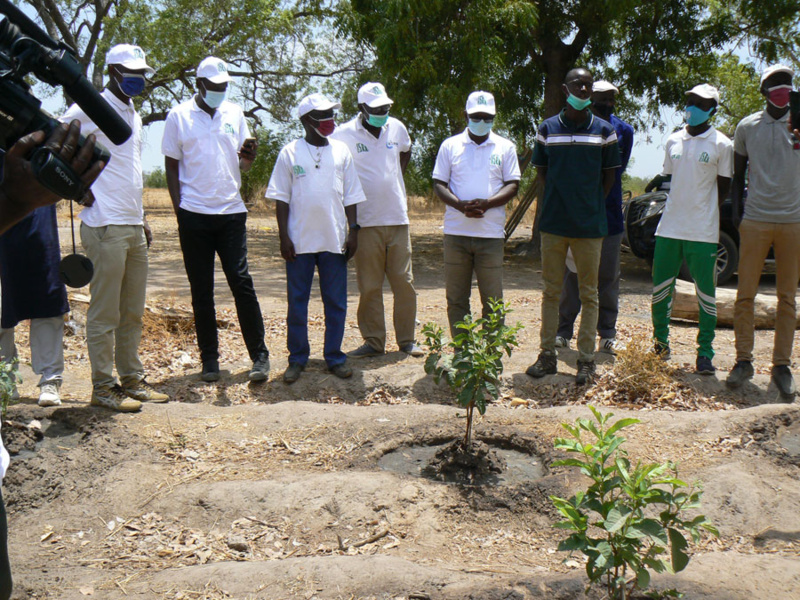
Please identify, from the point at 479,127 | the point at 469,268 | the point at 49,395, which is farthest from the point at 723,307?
the point at 49,395

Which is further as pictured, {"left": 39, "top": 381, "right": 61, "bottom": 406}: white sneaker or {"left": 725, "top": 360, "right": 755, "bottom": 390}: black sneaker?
{"left": 725, "top": 360, "right": 755, "bottom": 390}: black sneaker

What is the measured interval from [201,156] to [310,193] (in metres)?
0.81

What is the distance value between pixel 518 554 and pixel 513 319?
505 cm

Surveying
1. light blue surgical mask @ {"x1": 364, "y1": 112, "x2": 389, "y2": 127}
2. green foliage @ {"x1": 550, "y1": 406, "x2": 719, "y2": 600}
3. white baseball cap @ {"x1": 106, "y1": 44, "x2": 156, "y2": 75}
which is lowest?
green foliage @ {"x1": 550, "y1": 406, "x2": 719, "y2": 600}

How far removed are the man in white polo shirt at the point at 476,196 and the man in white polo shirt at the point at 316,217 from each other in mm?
739

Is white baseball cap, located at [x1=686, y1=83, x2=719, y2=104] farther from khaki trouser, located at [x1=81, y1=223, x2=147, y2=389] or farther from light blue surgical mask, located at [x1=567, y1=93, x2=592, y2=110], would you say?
khaki trouser, located at [x1=81, y1=223, x2=147, y2=389]

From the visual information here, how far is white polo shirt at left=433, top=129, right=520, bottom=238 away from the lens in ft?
20.4

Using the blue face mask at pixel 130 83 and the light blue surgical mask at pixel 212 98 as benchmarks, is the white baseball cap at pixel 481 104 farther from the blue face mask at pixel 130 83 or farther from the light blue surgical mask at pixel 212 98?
the blue face mask at pixel 130 83

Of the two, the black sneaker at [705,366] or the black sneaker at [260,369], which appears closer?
the black sneaker at [260,369]

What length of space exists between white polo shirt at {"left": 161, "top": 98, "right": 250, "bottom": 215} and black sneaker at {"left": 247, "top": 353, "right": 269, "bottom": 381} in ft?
3.71

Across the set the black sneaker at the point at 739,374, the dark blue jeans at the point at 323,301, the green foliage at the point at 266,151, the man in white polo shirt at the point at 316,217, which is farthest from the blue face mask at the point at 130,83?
the green foliage at the point at 266,151

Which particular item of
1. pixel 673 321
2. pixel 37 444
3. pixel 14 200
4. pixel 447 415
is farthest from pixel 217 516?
pixel 673 321

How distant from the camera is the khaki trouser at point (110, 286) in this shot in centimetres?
508

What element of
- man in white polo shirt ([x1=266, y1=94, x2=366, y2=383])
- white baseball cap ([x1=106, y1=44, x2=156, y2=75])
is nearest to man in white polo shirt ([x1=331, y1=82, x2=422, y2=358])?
man in white polo shirt ([x1=266, y1=94, x2=366, y2=383])
